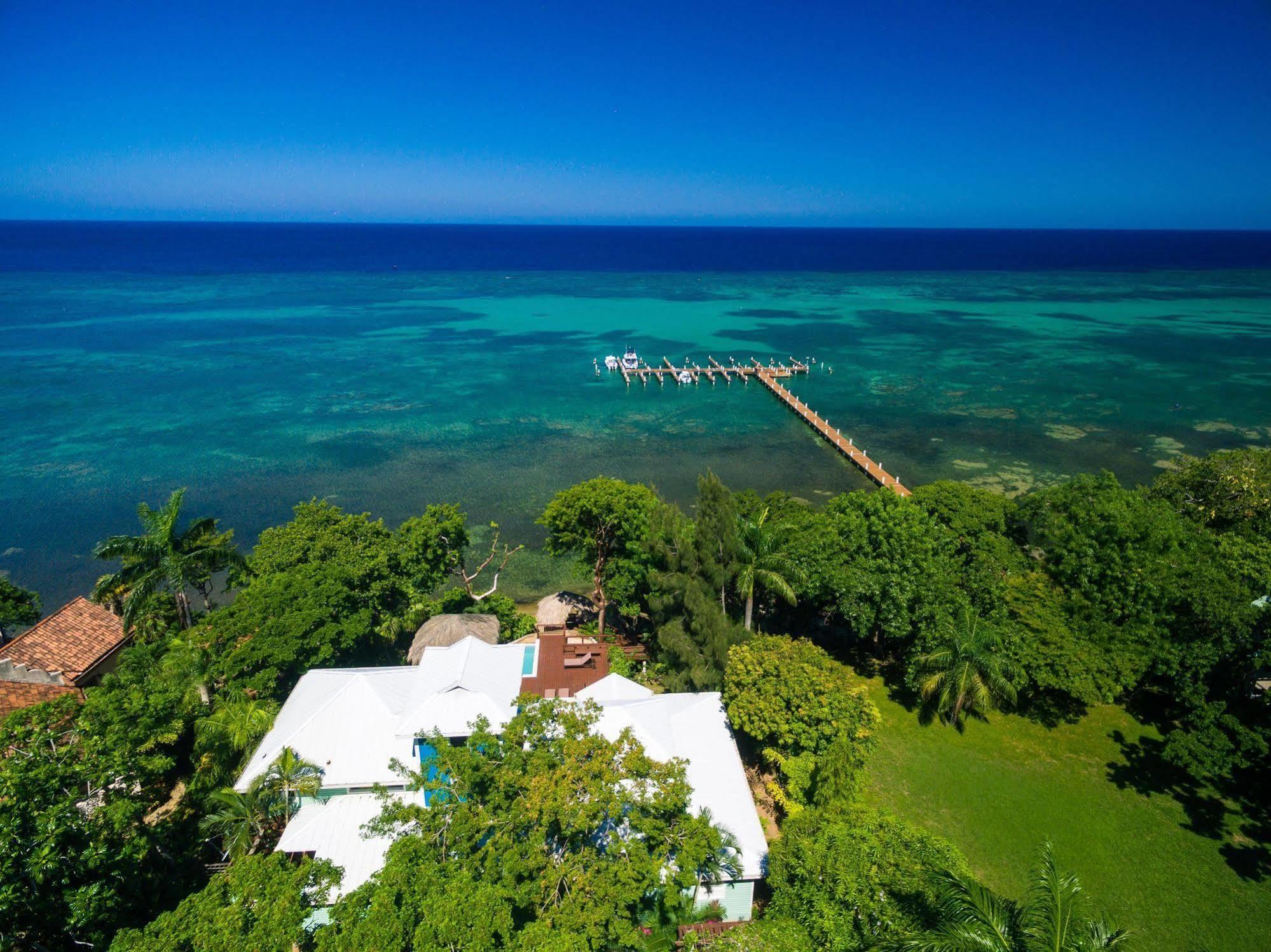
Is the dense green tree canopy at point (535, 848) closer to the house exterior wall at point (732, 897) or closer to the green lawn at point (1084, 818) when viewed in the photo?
the house exterior wall at point (732, 897)

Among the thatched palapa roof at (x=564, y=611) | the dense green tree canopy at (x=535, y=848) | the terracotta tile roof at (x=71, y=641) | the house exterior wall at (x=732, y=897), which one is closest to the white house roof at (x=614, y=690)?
the dense green tree canopy at (x=535, y=848)

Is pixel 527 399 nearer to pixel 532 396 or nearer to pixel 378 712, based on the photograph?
pixel 532 396

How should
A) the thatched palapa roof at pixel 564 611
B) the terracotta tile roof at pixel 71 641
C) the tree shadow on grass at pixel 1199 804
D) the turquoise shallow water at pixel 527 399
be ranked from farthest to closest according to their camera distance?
the turquoise shallow water at pixel 527 399, the thatched palapa roof at pixel 564 611, the terracotta tile roof at pixel 71 641, the tree shadow on grass at pixel 1199 804

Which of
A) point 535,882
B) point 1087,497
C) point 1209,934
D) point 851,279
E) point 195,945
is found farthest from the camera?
point 851,279

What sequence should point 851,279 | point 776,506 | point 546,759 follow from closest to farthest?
1. point 546,759
2. point 776,506
3. point 851,279

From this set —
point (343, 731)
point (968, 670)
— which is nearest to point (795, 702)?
point (968, 670)

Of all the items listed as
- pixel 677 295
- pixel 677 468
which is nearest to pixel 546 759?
pixel 677 468

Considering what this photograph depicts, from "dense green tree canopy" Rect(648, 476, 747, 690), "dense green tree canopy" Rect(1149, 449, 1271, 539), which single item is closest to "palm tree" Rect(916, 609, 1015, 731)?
"dense green tree canopy" Rect(648, 476, 747, 690)

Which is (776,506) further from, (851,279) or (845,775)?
(851,279)
